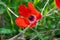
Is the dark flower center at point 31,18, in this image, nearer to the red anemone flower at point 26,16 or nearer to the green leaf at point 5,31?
the red anemone flower at point 26,16

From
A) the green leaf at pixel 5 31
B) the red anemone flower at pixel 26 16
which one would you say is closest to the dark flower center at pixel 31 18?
the red anemone flower at pixel 26 16

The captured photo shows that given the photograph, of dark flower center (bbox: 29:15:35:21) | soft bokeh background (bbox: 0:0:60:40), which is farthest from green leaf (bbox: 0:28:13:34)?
dark flower center (bbox: 29:15:35:21)

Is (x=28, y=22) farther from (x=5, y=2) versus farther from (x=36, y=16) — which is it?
(x=5, y=2)

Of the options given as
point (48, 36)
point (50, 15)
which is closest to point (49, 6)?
point (50, 15)

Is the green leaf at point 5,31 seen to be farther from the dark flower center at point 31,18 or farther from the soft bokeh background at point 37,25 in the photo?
the dark flower center at point 31,18

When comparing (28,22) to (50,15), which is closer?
(28,22)
